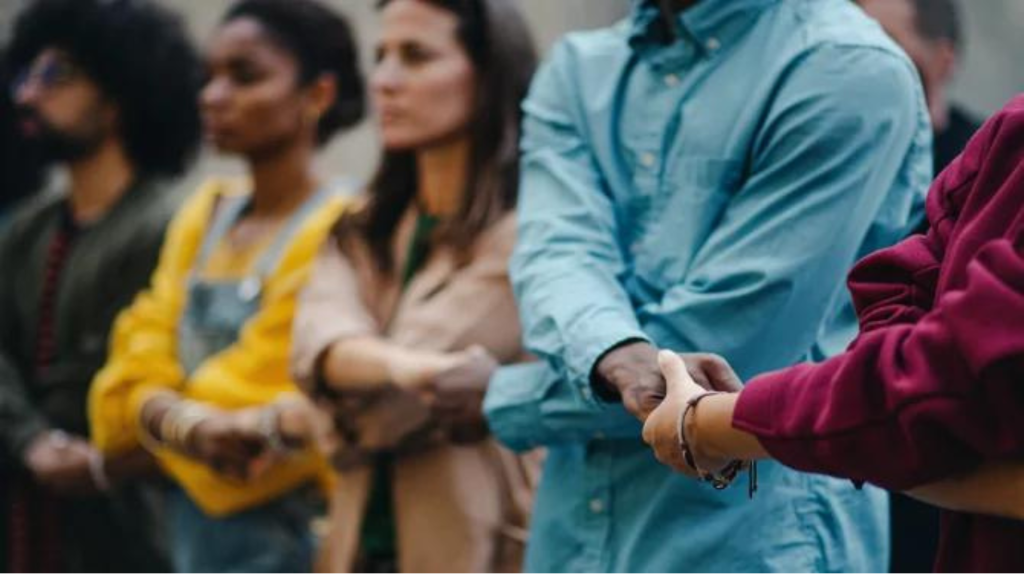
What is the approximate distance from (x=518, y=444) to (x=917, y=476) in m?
1.24

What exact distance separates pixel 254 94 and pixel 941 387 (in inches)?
129

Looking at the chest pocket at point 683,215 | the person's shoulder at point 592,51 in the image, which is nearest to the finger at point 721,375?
the chest pocket at point 683,215

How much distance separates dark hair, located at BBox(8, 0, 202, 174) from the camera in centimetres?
603

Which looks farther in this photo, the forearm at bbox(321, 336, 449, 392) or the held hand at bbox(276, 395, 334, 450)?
the held hand at bbox(276, 395, 334, 450)

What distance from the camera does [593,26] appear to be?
6574 mm

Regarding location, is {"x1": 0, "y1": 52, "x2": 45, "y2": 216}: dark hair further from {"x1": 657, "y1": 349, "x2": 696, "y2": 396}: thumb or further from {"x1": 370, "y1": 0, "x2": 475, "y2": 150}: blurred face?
{"x1": 657, "y1": 349, "x2": 696, "y2": 396}: thumb

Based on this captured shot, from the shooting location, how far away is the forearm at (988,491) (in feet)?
7.36

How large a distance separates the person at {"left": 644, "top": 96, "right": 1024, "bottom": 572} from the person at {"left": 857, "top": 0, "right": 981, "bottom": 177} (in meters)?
1.80

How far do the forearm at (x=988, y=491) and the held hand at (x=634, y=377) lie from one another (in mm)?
587

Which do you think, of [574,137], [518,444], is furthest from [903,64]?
[518,444]

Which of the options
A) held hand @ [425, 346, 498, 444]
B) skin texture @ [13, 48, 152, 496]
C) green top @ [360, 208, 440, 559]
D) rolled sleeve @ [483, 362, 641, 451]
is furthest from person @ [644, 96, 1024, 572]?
skin texture @ [13, 48, 152, 496]

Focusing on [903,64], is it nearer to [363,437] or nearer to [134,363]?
[363,437]

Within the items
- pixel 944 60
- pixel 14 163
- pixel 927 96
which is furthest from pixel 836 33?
pixel 14 163

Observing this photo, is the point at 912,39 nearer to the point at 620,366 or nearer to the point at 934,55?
the point at 934,55
